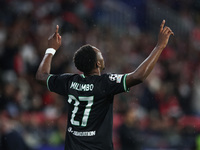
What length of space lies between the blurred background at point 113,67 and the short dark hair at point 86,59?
10.7 ft

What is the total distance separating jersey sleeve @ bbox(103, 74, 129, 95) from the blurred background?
11.3 ft

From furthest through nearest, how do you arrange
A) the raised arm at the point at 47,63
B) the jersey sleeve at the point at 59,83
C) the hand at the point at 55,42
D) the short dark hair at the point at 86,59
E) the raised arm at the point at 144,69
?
the hand at the point at 55,42
the raised arm at the point at 47,63
the jersey sleeve at the point at 59,83
the short dark hair at the point at 86,59
the raised arm at the point at 144,69

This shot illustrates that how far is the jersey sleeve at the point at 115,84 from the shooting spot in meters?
3.14

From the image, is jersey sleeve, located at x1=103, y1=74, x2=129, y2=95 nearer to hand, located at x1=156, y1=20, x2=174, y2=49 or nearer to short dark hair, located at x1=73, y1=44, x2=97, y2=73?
short dark hair, located at x1=73, y1=44, x2=97, y2=73

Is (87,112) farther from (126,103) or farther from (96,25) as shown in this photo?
(96,25)

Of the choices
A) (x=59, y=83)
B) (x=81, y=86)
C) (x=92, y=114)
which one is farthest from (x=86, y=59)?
(x=92, y=114)

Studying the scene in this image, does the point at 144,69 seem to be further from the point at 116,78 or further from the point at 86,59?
the point at 86,59

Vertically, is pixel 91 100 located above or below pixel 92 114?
above

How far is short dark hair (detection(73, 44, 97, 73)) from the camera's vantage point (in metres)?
3.38

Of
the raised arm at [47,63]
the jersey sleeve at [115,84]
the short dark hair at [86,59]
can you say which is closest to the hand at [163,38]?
the jersey sleeve at [115,84]

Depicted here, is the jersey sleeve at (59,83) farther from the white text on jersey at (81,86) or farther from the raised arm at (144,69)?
the raised arm at (144,69)

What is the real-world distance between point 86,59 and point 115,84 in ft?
1.26

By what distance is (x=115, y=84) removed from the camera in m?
3.16

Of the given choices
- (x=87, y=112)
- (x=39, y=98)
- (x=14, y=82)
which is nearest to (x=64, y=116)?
(x=39, y=98)
